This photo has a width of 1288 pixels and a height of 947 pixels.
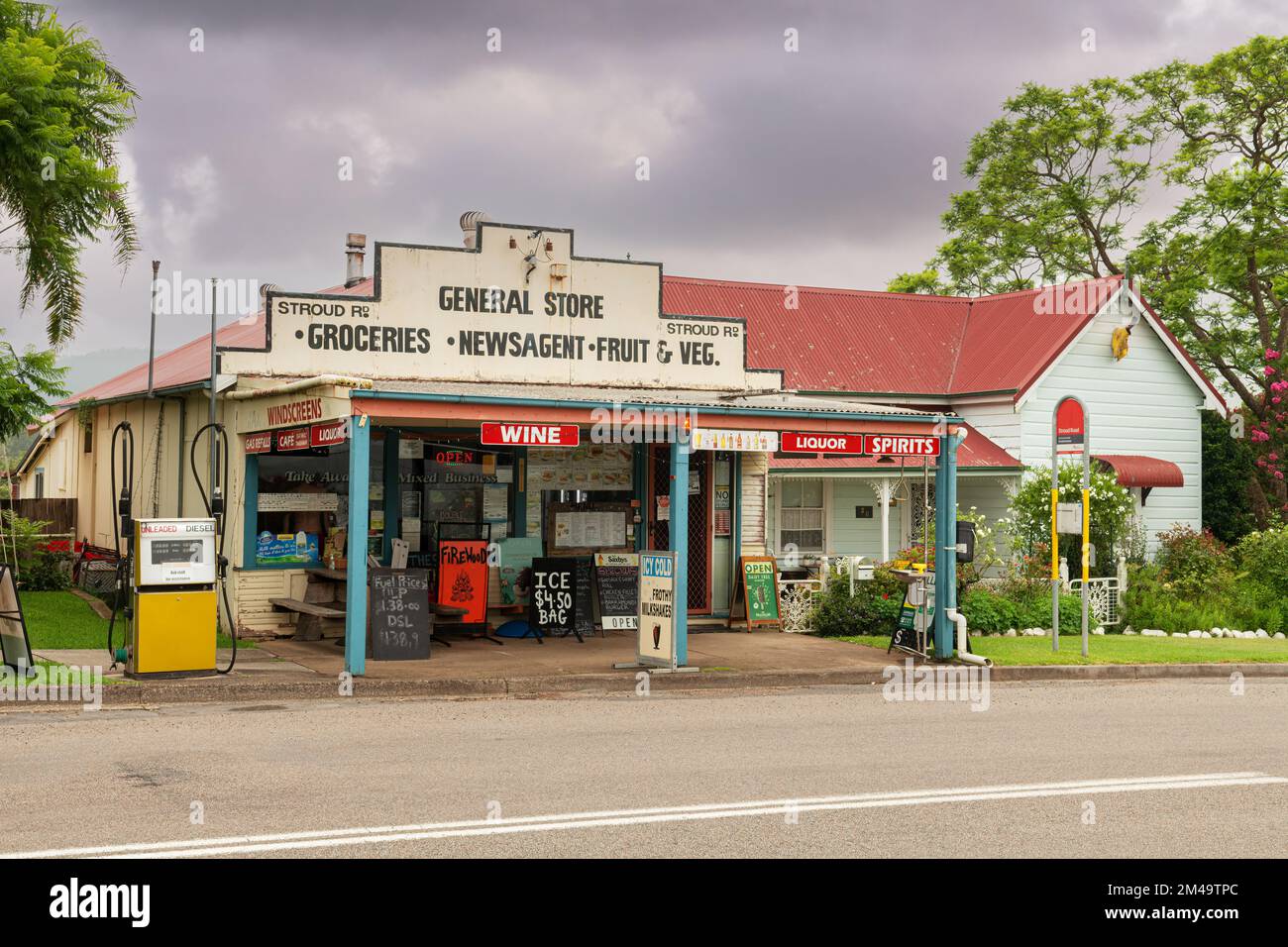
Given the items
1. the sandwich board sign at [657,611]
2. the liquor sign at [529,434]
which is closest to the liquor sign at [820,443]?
the sandwich board sign at [657,611]

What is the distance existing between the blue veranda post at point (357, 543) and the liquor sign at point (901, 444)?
6.18 metres

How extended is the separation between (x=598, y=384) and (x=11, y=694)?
8257 mm

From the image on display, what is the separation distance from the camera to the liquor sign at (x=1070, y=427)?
57.0 feet

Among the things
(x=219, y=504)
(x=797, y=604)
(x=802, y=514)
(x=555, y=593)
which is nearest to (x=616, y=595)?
A: (x=555, y=593)

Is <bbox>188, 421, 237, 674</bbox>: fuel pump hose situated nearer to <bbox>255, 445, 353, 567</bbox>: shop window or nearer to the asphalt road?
<bbox>255, 445, 353, 567</bbox>: shop window

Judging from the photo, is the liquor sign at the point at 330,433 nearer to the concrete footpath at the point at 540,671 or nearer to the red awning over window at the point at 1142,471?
the concrete footpath at the point at 540,671

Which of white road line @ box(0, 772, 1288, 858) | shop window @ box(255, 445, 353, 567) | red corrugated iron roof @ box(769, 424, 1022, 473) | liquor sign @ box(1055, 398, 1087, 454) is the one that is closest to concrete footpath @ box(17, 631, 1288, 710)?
shop window @ box(255, 445, 353, 567)

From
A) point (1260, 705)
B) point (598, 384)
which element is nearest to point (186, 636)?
point (598, 384)

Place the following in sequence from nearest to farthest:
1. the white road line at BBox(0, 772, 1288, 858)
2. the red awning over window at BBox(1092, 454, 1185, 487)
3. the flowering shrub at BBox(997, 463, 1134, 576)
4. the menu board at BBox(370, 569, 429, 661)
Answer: the white road line at BBox(0, 772, 1288, 858), the menu board at BBox(370, 569, 429, 661), the flowering shrub at BBox(997, 463, 1134, 576), the red awning over window at BBox(1092, 454, 1185, 487)

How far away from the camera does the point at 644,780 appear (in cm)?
933

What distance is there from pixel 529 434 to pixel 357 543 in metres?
2.19

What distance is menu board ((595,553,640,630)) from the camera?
61.2 ft

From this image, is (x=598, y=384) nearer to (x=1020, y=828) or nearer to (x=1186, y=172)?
(x=1020, y=828)

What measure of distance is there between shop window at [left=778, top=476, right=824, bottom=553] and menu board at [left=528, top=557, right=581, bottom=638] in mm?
7570
